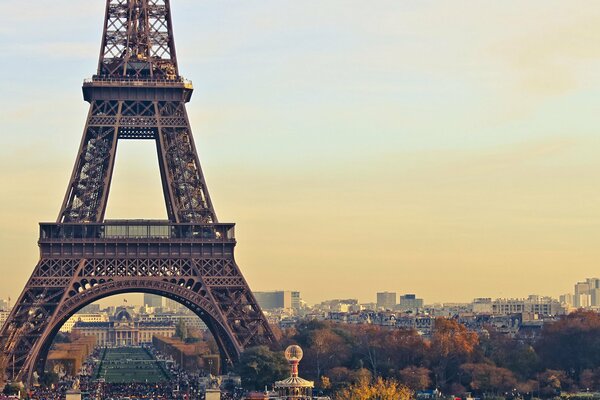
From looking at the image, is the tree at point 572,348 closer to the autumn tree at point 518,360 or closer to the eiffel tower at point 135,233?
the autumn tree at point 518,360

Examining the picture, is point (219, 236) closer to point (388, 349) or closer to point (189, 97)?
point (189, 97)

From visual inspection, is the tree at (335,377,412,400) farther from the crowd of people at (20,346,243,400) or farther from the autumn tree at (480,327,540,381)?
the autumn tree at (480,327,540,381)

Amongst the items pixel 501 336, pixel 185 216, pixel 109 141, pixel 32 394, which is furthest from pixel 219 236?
pixel 501 336

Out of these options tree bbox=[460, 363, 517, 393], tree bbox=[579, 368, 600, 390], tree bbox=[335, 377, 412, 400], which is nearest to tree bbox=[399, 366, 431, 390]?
tree bbox=[460, 363, 517, 393]

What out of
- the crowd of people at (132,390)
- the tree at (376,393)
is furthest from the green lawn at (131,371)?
the tree at (376,393)

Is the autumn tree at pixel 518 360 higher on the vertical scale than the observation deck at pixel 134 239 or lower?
lower

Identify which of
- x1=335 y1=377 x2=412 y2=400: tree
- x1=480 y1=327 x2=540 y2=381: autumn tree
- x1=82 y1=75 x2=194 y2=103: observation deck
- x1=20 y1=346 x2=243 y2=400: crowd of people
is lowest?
x1=335 y1=377 x2=412 y2=400: tree
